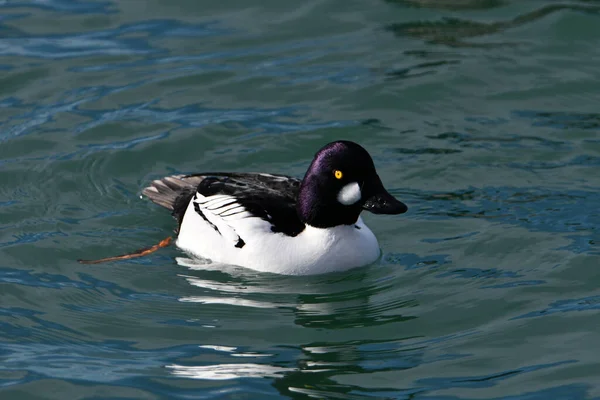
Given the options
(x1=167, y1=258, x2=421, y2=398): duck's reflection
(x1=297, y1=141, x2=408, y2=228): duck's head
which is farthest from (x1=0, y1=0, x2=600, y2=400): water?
(x1=297, y1=141, x2=408, y2=228): duck's head

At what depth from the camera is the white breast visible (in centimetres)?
1043

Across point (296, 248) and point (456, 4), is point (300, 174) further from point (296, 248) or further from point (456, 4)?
point (456, 4)

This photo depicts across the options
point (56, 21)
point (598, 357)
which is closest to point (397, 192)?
point (598, 357)

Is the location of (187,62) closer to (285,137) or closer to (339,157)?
(285,137)

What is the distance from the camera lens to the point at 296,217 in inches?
420

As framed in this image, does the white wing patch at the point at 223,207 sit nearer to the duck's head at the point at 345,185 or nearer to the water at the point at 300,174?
the water at the point at 300,174

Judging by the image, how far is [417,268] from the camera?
34.6 ft

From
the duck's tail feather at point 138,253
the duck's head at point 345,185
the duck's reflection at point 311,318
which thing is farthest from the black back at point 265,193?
the duck's tail feather at point 138,253

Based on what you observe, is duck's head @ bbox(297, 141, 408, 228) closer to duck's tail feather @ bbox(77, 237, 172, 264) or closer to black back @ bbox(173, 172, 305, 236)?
black back @ bbox(173, 172, 305, 236)

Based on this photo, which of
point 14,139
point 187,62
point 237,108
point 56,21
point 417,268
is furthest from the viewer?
point 56,21

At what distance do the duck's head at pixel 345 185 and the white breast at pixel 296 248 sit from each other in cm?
25

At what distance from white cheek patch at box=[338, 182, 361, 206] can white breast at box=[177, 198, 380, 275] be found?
370 mm

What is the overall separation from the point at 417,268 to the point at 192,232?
2.29 m

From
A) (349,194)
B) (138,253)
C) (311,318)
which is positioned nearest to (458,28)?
(349,194)
